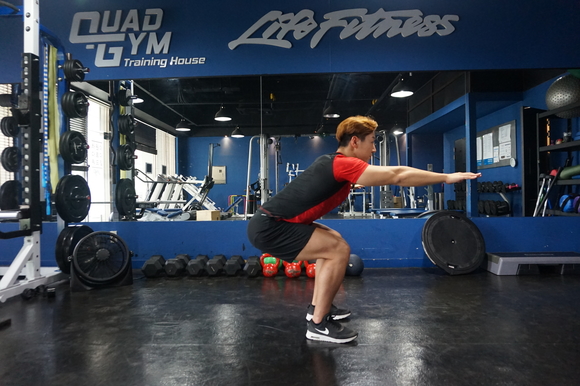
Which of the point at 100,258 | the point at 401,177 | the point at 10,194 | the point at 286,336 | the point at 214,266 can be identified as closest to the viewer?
the point at 401,177

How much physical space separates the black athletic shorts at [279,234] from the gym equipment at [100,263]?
6.42ft

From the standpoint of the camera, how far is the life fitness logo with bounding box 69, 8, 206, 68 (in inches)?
152

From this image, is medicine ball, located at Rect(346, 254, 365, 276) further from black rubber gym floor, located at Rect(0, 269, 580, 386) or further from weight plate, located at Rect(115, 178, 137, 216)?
weight plate, located at Rect(115, 178, 137, 216)

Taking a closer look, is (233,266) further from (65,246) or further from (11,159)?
(11,159)

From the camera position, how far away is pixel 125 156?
423 centimetres

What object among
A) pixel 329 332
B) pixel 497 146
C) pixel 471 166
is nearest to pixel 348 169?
pixel 329 332

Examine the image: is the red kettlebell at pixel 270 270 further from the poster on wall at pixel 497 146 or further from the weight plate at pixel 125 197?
the poster on wall at pixel 497 146

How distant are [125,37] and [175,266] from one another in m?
2.58

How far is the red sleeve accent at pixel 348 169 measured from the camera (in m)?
1.73

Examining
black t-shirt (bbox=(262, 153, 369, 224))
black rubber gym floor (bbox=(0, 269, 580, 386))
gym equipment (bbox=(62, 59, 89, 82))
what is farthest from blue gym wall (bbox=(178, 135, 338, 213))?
black t-shirt (bbox=(262, 153, 369, 224))

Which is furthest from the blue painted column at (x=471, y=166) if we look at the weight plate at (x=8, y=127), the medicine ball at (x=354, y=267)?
the weight plate at (x=8, y=127)

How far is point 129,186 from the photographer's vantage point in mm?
Answer: 4285

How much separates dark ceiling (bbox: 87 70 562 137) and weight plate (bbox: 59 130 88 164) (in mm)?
2950

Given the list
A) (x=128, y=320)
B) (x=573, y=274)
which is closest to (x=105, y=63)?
(x=128, y=320)
